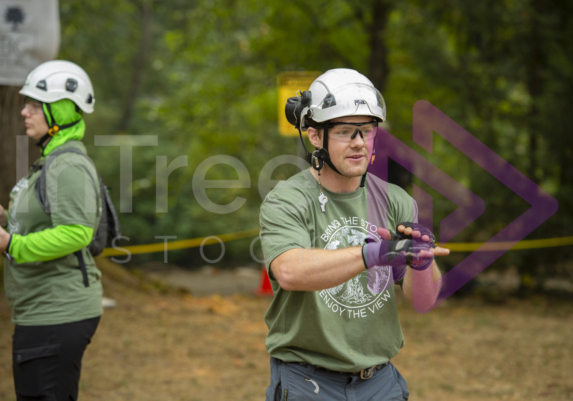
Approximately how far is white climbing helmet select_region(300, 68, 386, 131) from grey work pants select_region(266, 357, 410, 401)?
1.03 metres

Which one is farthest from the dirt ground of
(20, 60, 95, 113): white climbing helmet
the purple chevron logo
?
(20, 60, 95, 113): white climbing helmet

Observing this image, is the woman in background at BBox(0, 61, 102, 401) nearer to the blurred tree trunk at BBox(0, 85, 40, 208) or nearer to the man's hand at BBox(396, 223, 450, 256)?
the man's hand at BBox(396, 223, 450, 256)

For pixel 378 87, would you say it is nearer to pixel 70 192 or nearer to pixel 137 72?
pixel 70 192

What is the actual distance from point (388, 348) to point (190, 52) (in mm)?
11917

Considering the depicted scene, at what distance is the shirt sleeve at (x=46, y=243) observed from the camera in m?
2.87

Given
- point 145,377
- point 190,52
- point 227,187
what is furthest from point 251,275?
point 145,377

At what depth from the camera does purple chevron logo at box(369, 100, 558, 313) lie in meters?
9.03

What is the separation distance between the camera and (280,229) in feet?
7.18

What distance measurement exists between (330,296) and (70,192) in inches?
58.9

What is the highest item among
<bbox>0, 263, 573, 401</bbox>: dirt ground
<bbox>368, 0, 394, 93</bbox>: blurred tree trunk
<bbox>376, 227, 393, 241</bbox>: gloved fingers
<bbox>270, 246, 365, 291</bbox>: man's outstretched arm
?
<bbox>368, 0, 394, 93</bbox>: blurred tree trunk

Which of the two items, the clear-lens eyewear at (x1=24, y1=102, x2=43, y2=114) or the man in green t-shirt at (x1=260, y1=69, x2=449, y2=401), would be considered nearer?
the man in green t-shirt at (x1=260, y1=69, x2=449, y2=401)

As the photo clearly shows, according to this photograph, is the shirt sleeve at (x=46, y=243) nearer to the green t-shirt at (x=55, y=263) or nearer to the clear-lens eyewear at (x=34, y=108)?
the green t-shirt at (x=55, y=263)

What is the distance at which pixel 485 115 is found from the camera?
947cm

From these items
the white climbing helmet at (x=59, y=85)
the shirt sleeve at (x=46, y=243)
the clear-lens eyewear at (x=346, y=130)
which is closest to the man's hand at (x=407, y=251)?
the clear-lens eyewear at (x=346, y=130)
